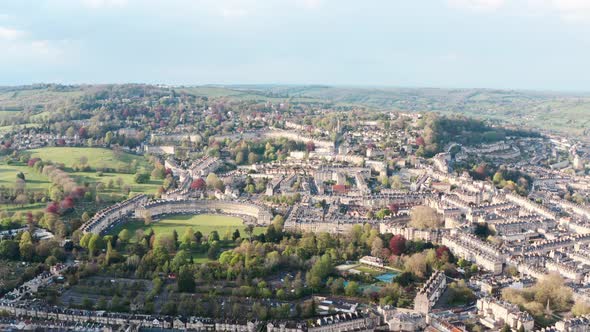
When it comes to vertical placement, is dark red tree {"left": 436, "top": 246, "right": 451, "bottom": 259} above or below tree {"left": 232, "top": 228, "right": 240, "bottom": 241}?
above

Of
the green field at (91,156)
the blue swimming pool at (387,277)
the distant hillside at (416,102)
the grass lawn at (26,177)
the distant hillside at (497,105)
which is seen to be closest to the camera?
the blue swimming pool at (387,277)

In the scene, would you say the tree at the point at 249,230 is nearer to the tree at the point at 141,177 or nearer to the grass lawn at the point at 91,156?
the tree at the point at 141,177

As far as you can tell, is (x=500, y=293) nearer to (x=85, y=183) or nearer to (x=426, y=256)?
(x=426, y=256)

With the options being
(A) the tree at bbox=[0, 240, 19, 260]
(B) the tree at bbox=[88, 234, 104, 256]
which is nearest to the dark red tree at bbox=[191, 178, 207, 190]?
(B) the tree at bbox=[88, 234, 104, 256]

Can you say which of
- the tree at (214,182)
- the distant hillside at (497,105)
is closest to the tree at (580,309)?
the tree at (214,182)

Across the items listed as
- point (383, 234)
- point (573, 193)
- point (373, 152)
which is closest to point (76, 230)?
point (383, 234)

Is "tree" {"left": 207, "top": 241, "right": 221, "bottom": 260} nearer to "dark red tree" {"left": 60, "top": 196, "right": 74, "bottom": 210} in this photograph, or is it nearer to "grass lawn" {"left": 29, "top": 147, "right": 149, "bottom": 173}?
"dark red tree" {"left": 60, "top": 196, "right": 74, "bottom": 210}

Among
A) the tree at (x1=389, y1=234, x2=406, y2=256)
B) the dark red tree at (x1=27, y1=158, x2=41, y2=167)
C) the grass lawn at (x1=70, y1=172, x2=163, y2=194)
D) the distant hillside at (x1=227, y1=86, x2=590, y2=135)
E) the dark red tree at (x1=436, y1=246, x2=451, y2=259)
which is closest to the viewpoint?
the dark red tree at (x1=436, y1=246, x2=451, y2=259)
